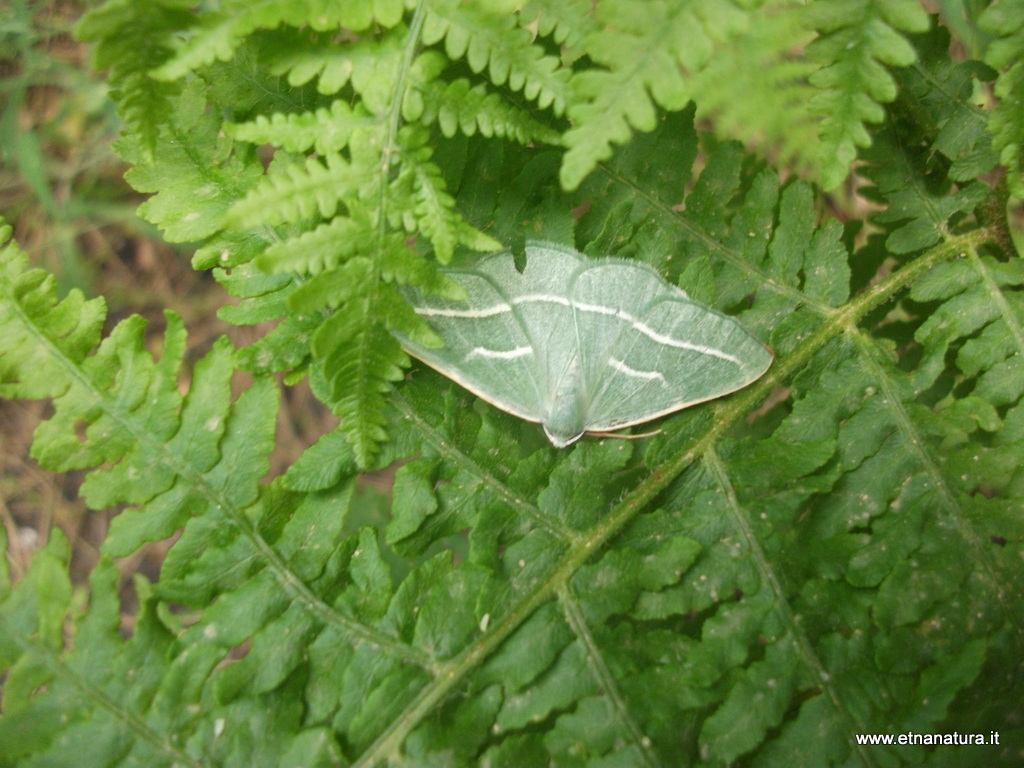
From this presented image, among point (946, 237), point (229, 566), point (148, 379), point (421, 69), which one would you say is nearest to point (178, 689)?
point (229, 566)

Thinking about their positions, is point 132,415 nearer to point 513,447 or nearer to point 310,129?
point 310,129

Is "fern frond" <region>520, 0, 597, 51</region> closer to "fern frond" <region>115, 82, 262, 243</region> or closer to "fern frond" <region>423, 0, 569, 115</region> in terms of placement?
"fern frond" <region>423, 0, 569, 115</region>

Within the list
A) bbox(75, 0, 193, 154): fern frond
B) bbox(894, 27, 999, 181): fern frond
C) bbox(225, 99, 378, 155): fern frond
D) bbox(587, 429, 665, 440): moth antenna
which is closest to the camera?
bbox(75, 0, 193, 154): fern frond

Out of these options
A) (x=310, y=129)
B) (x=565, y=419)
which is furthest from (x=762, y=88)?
(x=310, y=129)

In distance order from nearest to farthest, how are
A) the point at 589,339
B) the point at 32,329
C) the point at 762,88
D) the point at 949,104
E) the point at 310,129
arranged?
the point at 310,129
the point at 32,329
the point at 949,104
the point at 589,339
the point at 762,88

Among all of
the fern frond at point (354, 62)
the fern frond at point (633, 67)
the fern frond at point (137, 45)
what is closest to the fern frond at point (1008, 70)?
the fern frond at point (633, 67)

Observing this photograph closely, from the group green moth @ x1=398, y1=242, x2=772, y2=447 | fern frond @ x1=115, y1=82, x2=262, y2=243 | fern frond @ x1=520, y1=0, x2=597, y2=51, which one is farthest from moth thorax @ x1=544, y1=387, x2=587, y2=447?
fern frond @ x1=115, y1=82, x2=262, y2=243

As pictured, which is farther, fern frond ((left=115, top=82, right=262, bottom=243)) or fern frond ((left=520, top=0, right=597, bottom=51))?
fern frond ((left=115, top=82, right=262, bottom=243))

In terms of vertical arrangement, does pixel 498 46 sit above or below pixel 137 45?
above
